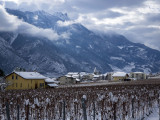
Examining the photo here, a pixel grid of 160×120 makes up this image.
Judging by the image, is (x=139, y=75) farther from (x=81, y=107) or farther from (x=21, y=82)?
(x=81, y=107)

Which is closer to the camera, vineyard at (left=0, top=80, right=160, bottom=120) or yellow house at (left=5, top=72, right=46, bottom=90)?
vineyard at (left=0, top=80, right=160, bottom=120)

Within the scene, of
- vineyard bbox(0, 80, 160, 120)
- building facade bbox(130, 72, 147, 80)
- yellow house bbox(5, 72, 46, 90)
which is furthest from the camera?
building facade bbox(130, 72, 147, 80)

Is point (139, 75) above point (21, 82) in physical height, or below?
below

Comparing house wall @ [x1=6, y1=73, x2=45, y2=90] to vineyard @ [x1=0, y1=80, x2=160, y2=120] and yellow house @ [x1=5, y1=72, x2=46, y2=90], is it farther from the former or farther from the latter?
vineyard @ [x1=0, y1=80, x2=160, y2=120]

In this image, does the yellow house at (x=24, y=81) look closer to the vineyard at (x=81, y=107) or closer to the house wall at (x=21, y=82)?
the house wall at (x=21, y=82)

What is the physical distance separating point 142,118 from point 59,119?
21.4 ft

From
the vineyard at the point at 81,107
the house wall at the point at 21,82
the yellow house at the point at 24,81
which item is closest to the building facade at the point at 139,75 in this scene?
the yellow house at the point at 24,81

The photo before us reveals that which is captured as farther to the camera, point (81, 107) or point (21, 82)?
point (21, 82)

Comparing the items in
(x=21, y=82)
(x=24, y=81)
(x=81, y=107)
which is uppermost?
(x=24, y=81)

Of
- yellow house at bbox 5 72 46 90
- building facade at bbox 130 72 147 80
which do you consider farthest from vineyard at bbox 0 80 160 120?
building facade at bbox 130 72 147 80

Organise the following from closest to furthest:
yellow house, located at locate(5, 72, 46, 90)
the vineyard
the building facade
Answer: the vineyard < yellow house, located at locate(5, 72, 46, 90) < the building facade

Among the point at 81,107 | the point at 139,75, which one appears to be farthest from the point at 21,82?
the point at 139,75

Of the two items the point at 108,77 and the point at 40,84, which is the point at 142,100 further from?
the point at 108,77

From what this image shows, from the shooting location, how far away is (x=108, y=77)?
166875mm
